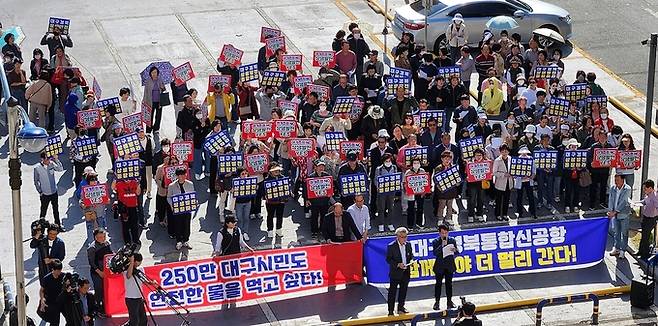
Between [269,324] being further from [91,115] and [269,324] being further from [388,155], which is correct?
[91,115]

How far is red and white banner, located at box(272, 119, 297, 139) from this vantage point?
27844 millimetres

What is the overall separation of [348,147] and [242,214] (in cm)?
259

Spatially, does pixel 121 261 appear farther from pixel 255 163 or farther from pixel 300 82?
pixel 300 82

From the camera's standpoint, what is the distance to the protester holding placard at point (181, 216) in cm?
2541

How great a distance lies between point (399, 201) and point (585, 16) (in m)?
14.0

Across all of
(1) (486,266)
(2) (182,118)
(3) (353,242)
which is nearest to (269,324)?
(3) (353,242)

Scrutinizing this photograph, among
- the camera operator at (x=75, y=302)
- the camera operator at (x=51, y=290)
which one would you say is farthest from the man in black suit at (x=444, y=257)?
the camera operator at (x=51, y=290)

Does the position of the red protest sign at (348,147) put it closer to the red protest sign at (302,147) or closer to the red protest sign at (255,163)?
the red protest sign at (302,147)

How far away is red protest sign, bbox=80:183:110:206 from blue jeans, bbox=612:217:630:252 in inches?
372

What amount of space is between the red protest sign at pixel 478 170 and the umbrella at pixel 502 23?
7591 millimetres


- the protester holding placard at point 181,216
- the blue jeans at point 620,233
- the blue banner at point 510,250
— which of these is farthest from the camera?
the blue jeans at point 620,233

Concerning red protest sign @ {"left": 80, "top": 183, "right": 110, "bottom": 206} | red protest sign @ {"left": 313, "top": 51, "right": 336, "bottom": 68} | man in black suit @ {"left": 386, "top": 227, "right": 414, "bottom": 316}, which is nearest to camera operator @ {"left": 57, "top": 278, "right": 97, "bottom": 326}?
red protest sign @ {"left": 80, "top": 183, "right": 110, "bottom": 206}

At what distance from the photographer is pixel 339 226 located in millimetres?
24641

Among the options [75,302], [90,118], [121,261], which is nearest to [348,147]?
[90,118]
